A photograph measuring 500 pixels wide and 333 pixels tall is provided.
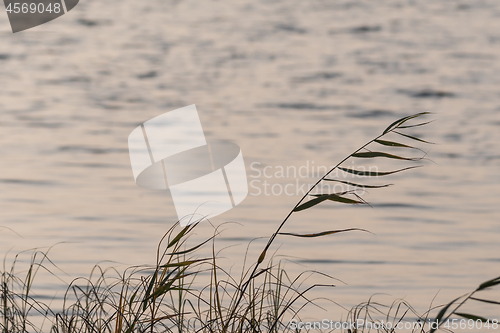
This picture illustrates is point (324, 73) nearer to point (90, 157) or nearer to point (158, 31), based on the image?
point (158, 31)

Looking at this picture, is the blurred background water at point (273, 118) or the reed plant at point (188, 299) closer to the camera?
the reed plant at point (188, 299)

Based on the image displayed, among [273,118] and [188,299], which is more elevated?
[188,299]

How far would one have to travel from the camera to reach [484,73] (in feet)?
26.2

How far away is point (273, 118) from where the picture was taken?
6.80 meters

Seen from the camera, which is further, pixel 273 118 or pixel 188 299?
pixel 273 118

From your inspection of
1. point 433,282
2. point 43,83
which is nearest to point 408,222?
point 433,282

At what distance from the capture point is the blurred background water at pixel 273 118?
4.17 m

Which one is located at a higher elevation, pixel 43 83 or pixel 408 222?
pixel 43 83

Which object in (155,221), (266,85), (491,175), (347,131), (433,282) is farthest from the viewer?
(266,85)

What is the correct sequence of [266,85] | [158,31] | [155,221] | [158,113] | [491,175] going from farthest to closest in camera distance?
[158,31] → [266,85] → [158,113] → [491,175] → [155,221]

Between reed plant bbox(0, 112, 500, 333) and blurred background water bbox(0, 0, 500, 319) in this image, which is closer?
reed plant bbox(0, 112, 500, 333)

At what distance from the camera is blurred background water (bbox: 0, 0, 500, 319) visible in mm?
4172

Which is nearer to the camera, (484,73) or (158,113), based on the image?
(158,113)

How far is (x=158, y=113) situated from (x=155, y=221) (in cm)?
269
